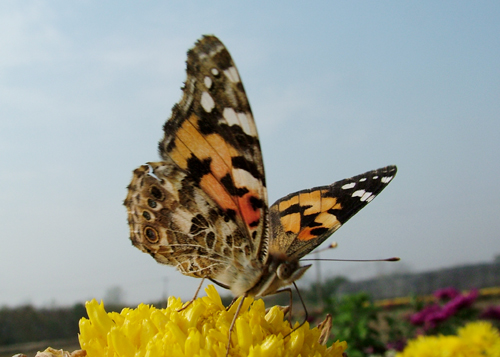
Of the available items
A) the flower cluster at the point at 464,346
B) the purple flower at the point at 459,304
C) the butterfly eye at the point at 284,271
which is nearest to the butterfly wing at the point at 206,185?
the butterfly eye at the point at 284,271

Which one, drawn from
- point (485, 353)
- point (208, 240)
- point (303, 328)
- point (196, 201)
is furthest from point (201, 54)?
point (485, 353)

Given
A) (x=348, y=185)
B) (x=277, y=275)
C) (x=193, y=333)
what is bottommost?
(x=193, y=333)

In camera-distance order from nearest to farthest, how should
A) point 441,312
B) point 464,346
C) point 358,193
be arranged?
point 358,193 → point 464,346 → point 441,312

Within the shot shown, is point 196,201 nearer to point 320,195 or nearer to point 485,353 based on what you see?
point 320,195

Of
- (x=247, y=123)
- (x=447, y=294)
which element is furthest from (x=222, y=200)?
(x=447, y=294)

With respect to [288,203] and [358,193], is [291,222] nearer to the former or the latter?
[288,203]

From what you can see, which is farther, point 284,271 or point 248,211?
point 248,211

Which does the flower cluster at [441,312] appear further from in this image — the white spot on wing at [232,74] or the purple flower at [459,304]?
the white spot on wing at [232,74]
